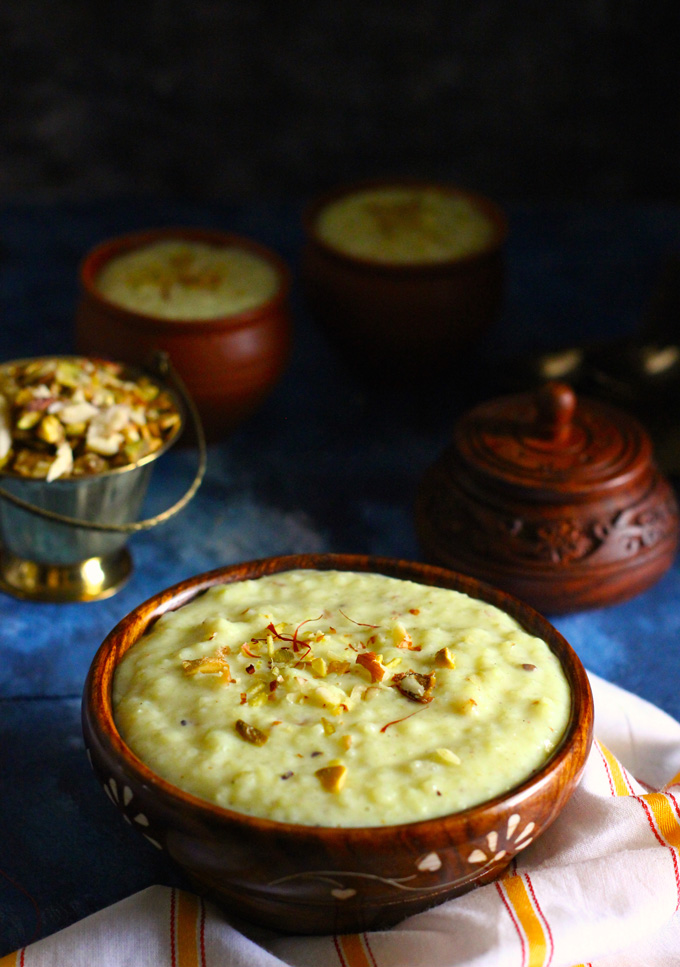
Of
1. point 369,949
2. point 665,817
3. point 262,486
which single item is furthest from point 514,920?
point 262,486

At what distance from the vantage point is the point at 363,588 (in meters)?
1.58

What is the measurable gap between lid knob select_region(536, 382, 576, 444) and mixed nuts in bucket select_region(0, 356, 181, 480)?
681 mm

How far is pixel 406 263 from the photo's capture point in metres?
2.47

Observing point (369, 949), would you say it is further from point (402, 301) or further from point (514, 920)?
point (402, 301)

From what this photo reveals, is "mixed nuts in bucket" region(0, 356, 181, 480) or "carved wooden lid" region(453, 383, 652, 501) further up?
"carved wooden lid" region(453, 383, 652, 501)

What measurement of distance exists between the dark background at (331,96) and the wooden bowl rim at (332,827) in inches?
85.3

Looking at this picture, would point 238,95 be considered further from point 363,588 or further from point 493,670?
point 493,670

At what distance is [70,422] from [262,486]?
2.00 ft

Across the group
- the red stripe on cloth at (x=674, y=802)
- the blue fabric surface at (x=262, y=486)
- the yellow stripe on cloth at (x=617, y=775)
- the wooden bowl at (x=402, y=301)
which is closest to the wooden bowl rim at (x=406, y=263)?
the wooden bowl at (x=402, y=301)

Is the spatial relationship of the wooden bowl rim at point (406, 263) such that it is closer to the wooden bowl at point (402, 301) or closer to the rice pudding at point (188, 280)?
the wooden bowl at point (402, 301)

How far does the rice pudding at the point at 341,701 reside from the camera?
1216mm

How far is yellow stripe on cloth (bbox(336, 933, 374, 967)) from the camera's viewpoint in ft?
4.18

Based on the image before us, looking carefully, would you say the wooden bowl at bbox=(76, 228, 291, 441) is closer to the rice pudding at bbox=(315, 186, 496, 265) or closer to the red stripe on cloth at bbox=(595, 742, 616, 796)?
the rice pudding at bbox=(315, 186, 496, 265)

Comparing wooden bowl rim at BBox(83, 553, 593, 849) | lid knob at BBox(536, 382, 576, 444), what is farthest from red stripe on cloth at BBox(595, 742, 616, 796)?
lid knob at BBox(536, 382, 576, 444)
